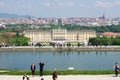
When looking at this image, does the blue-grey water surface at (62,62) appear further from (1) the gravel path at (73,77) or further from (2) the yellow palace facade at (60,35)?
(2) the yellow palace facade at (60,35)

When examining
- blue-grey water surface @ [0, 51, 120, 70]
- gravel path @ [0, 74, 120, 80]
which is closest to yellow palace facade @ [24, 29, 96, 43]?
blue-grey water surface @ [0, 51, 120, 70]

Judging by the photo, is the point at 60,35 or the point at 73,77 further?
the point at 60,35

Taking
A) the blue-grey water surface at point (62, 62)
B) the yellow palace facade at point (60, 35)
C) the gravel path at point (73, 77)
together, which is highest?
the gravel path at point (73, 77)

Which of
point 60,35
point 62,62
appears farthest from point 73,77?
point 60,35

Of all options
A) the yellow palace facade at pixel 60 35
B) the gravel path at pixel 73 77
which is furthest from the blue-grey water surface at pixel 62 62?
the yellow palace facade at pixel 60 35

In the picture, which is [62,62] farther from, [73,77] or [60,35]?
[60,35]

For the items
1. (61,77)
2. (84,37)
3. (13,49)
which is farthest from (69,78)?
(84,37)

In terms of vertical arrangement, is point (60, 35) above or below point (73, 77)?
below

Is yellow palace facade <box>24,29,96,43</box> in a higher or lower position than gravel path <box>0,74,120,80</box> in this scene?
lower

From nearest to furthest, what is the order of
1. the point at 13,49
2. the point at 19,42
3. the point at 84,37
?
the point at 13,49 → the point at 19,42 → the point at 84,37

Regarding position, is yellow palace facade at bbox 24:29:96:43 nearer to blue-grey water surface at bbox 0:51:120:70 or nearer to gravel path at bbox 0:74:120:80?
blue-grey water surface at bbox 0:51:120:70

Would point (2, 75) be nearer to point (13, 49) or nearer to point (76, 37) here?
point (13, 49)

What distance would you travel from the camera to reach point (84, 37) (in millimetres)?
108062

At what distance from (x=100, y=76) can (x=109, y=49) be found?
1620 inches
